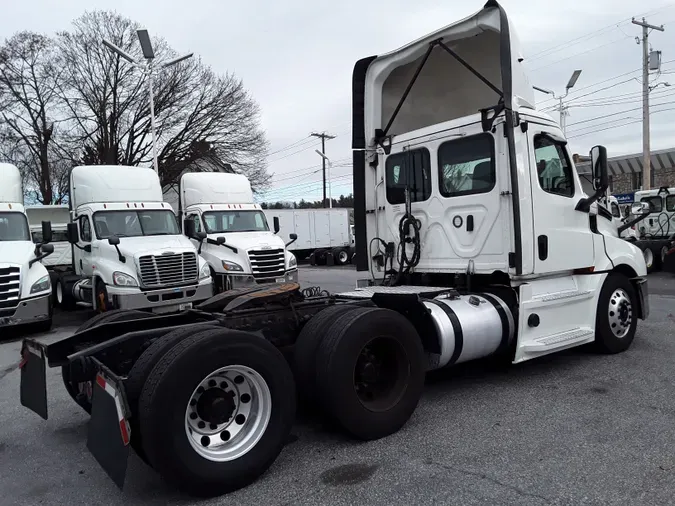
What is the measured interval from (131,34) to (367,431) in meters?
31.8

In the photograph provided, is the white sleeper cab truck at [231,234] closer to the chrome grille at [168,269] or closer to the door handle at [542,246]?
the chrome grille at [168,269]

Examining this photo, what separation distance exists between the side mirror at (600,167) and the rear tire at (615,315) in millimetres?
1172

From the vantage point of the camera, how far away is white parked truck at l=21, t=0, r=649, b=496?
3.53 m

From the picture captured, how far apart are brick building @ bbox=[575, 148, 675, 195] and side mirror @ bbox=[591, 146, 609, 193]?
34.6m

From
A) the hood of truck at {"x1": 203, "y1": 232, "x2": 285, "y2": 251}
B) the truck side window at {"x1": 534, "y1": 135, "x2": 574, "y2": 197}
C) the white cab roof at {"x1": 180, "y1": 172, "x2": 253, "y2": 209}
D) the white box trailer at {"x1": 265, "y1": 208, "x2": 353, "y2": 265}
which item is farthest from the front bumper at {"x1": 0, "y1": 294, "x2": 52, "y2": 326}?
the white box trailer at {"x1": 265, "y1": 208, "x2": 353, "y2": 265}

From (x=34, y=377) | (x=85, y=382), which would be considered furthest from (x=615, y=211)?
(x=34, y=377)

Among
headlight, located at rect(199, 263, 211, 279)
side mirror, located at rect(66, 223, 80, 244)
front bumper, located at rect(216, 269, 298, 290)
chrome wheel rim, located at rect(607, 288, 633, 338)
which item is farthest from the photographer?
front bumper, located at rect(216, 269, 298, 290)

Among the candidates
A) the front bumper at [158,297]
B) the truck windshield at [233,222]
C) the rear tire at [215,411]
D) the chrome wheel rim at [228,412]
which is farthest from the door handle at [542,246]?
the truck windshield at [233,222]

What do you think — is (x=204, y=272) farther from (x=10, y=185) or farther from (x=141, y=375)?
(x=141, y=375)

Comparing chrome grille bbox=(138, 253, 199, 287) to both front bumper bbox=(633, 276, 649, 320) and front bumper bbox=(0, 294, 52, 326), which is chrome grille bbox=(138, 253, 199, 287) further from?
front bumper bbox=(633, 276, 649, 320)

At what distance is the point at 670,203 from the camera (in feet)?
62.3

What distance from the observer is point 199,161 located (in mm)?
32031

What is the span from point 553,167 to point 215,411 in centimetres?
446

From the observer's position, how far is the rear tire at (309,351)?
4.28 meters
